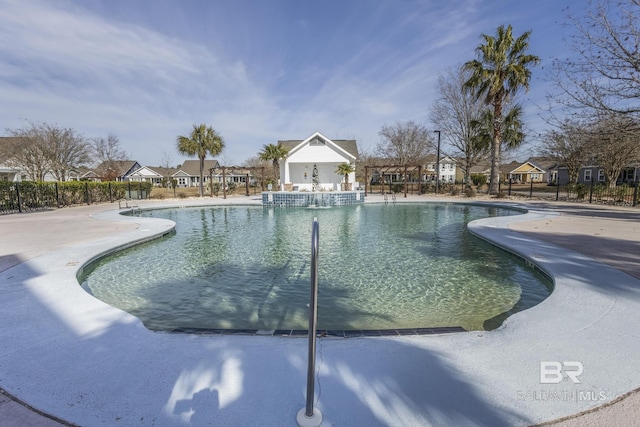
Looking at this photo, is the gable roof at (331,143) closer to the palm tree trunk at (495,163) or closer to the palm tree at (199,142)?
the palm tree at (199,142)

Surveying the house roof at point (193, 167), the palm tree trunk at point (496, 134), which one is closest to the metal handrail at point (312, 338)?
the palm tree trunk at point (496, 134)

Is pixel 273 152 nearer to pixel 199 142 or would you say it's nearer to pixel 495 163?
pixel 199 142

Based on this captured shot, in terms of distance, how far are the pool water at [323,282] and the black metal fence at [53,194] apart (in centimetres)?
1429

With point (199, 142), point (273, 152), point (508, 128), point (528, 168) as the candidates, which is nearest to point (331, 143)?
point (273, 152)

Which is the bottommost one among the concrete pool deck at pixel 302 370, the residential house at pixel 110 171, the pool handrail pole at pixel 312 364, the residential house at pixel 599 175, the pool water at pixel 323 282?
the pool water at pixel 323 282

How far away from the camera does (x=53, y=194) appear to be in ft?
64.6

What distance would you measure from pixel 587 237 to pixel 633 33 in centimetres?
714

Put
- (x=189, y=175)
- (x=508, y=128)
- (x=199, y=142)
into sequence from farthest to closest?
(x=189, y=175) < (x=199, y=142) < (x=508, y=128)

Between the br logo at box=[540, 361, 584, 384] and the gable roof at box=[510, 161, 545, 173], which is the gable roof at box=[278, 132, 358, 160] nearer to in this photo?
the br logo at box=[540, 361, 584, 384]

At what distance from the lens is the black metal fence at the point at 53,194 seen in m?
17.0

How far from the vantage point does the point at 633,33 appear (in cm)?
975

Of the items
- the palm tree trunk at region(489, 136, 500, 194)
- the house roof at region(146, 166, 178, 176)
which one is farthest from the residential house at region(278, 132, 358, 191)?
the house roof at region(146, 166, 178, 176)

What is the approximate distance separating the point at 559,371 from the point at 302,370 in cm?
220

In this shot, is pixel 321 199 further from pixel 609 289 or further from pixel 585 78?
pixel 609 289
